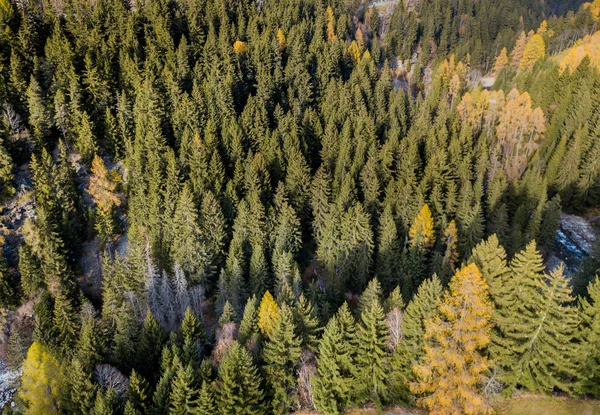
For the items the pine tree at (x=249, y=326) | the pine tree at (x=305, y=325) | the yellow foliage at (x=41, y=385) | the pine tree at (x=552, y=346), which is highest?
the pine tree at (x=552, y=346)

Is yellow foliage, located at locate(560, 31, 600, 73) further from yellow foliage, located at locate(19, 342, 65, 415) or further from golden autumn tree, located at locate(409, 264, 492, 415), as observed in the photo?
yellow foliage, located at locate(19, 342, 65, 415)

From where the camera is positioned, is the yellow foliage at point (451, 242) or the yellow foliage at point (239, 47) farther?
the yellow foliage at point (239, 47)

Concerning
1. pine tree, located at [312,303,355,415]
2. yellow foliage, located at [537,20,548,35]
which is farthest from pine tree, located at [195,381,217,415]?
yellow foliage, located at [537,20,548,35]

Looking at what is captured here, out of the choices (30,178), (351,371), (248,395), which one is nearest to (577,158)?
(351,371)

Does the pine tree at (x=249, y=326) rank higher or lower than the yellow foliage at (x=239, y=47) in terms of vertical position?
lower

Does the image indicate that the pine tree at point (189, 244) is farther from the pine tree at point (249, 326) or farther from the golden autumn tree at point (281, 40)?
the golden autumn tree at point (281, 40)

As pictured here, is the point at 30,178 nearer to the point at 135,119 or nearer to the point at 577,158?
the point at 135,119

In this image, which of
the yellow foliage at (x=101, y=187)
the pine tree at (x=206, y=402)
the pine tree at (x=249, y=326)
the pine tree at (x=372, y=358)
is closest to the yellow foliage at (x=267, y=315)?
the pine tree at (x=249, y=326)
